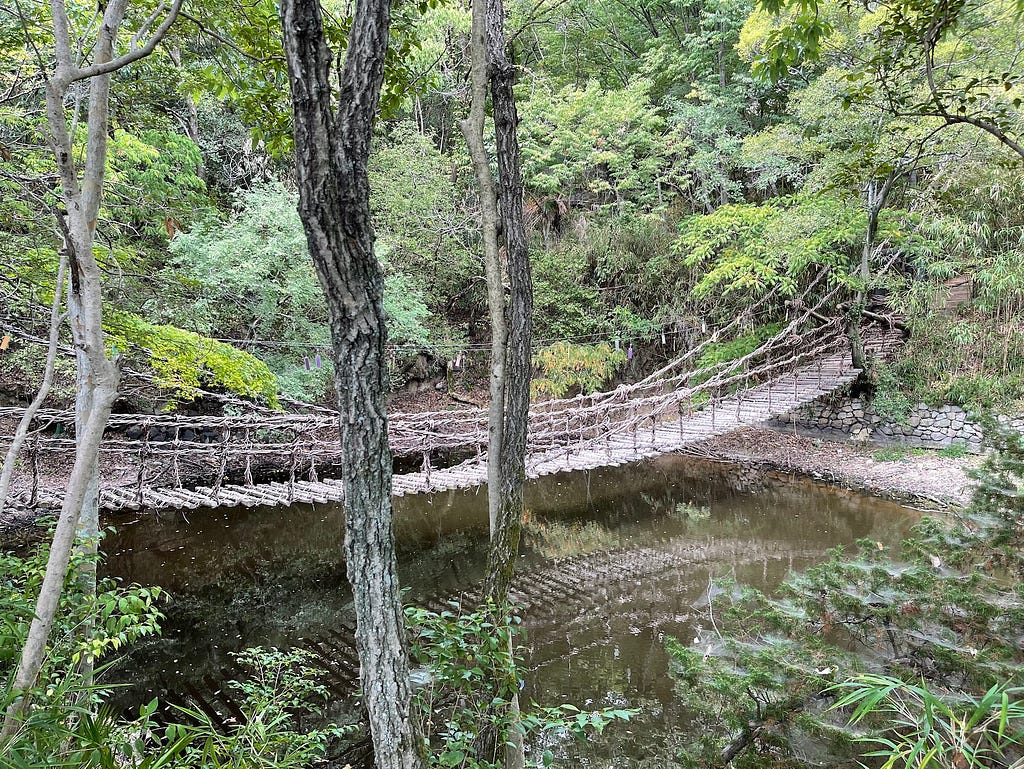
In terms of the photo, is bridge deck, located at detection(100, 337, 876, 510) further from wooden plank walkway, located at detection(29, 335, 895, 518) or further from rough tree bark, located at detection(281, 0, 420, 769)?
rough tree bark, located at detection(281, 0, 420, 769)

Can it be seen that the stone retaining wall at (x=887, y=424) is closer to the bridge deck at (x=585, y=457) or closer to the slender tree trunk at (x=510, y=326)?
the bridge deck at (x=585, y=457)

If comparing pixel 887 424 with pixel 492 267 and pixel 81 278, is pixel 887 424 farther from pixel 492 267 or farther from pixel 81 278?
pixel 81 278

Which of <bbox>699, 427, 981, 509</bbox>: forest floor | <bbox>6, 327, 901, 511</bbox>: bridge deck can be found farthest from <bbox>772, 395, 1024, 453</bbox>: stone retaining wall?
<bbox>6, 327, 901, 511</bbox>: bridge deck

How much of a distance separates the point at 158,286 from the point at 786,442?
7.25 m

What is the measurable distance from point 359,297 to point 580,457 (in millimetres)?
4463

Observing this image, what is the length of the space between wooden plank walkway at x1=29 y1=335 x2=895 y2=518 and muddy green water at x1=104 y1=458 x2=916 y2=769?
1.77ft

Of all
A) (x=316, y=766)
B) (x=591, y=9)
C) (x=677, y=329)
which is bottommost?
(x=316, y=766)

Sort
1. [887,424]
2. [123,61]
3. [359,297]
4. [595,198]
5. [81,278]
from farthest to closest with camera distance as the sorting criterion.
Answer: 1. [595,198]
2. [887,424]
3. [81,278]
4. [123,61]
5. [359,297]

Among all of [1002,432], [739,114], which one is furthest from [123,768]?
[739,114]

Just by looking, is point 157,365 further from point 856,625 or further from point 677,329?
point 677,329

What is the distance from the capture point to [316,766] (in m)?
2.74

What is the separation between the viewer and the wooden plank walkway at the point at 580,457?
4.66 metres

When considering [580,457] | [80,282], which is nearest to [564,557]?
[580,457]

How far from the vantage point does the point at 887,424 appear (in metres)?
7.20
